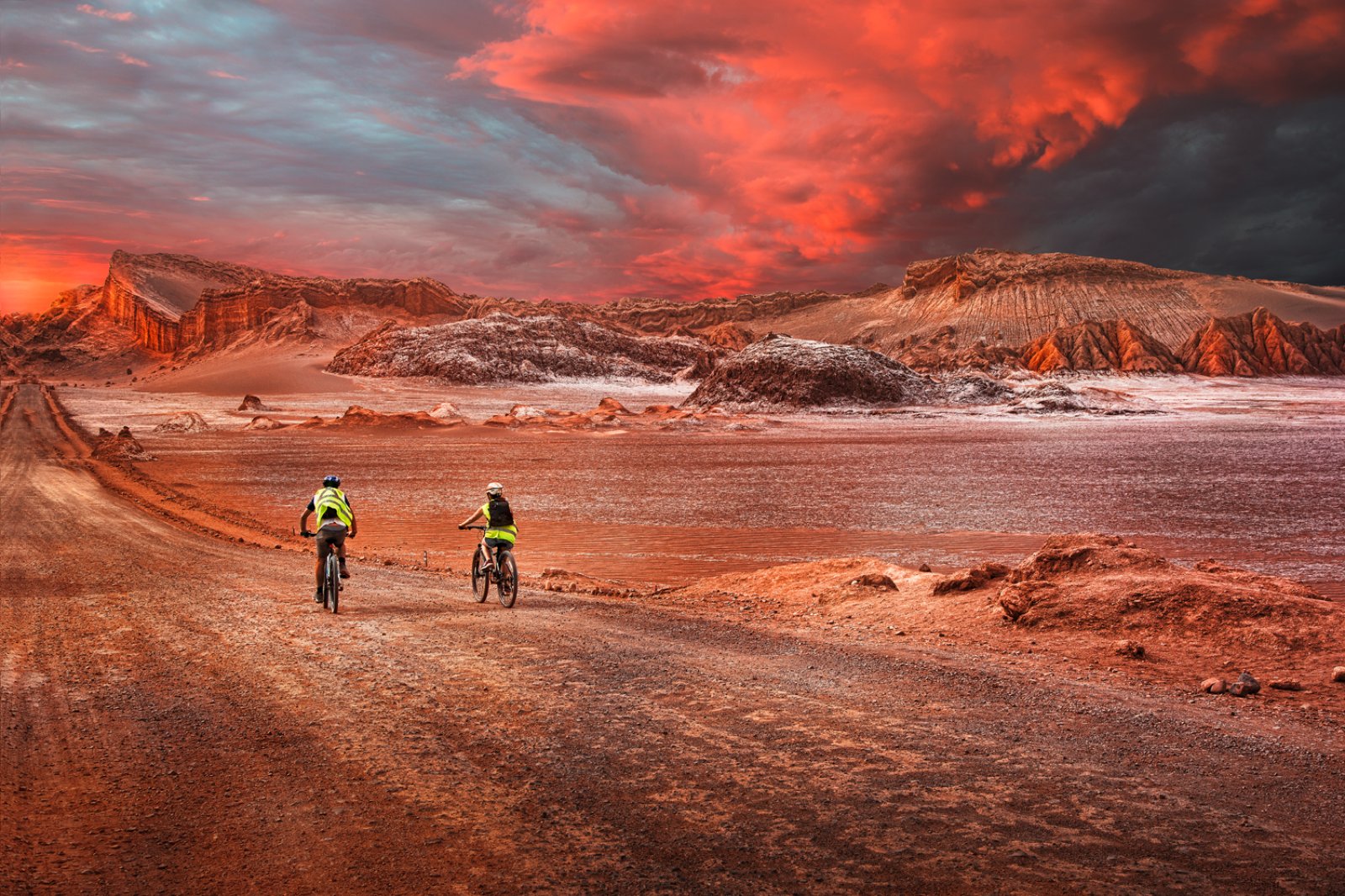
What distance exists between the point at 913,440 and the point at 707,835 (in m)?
40.3

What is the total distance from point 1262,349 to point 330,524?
416 ft

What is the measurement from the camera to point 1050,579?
37.0 feet

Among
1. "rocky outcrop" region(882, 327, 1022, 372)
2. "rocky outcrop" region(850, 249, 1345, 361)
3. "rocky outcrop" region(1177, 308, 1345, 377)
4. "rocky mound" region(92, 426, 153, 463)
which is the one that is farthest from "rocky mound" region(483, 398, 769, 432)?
"rocky outcrop" region(850, 249, 1345, 361)

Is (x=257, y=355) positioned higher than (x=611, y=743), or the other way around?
(x=257, y=355)

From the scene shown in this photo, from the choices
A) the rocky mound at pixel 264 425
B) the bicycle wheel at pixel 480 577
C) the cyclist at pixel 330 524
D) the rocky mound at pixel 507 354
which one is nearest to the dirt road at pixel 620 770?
the cyclist at pixel 330 524

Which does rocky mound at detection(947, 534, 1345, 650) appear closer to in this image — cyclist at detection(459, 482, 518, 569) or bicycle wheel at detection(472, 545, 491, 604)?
cyclist at detection(459, 482, 518, 569)

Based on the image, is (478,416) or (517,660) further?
(478,416)

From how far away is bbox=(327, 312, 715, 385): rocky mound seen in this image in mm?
104500

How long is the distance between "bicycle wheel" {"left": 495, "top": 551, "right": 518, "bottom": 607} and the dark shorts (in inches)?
82.0

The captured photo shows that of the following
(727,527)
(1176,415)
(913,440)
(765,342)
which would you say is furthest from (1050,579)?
(765,342)

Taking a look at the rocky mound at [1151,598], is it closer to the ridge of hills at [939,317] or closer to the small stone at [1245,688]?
the small stone at [1245,688]

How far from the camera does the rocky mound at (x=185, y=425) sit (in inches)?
2263

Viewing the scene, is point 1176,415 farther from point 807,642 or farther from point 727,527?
point 807,642

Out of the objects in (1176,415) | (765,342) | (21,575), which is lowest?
(21,575)
